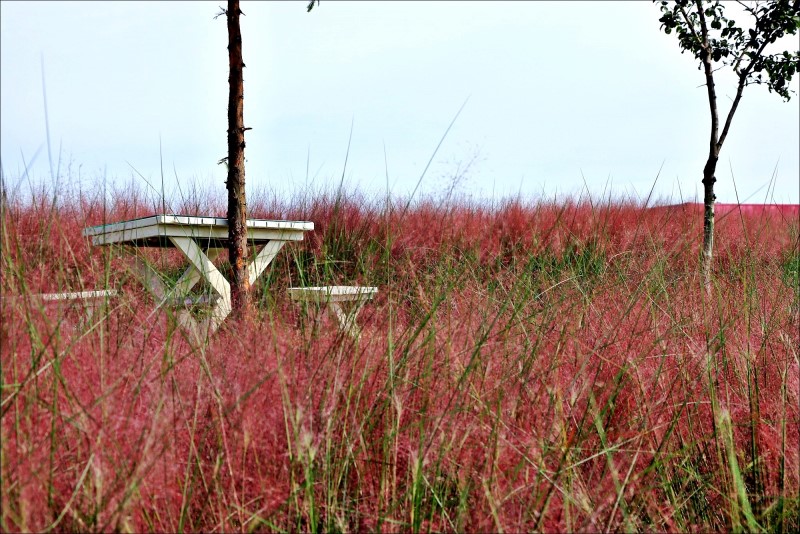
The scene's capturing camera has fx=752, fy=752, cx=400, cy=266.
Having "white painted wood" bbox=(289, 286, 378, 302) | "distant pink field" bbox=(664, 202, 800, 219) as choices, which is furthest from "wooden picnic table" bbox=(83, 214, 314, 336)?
"distant pink field" bbox=(664, 202, 800, 219)

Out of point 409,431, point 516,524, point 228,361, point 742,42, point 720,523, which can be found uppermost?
point 742,42

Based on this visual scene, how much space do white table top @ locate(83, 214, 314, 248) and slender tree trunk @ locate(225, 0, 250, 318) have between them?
129 mm

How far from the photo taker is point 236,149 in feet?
10.9

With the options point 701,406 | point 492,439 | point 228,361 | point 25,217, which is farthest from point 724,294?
point 25,217

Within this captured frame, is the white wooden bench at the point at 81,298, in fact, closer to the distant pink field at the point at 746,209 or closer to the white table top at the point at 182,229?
the white table top at the point at 182,229

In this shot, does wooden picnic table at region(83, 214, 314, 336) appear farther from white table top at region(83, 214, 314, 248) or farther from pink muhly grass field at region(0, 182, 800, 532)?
pink muhly grass field at region(0, 182, 800, 532)

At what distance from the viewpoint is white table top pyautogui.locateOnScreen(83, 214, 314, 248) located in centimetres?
339

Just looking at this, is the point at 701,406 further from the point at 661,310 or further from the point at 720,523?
the point at 661,310

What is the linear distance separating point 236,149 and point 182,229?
1.61 feet

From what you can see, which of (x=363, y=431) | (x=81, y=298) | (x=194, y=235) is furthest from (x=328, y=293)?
(x=194, y=235)

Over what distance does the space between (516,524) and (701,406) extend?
97cm

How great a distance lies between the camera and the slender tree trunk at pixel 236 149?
3309 mm

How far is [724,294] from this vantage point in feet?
10.7

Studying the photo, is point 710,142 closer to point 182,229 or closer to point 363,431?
point 182,229
